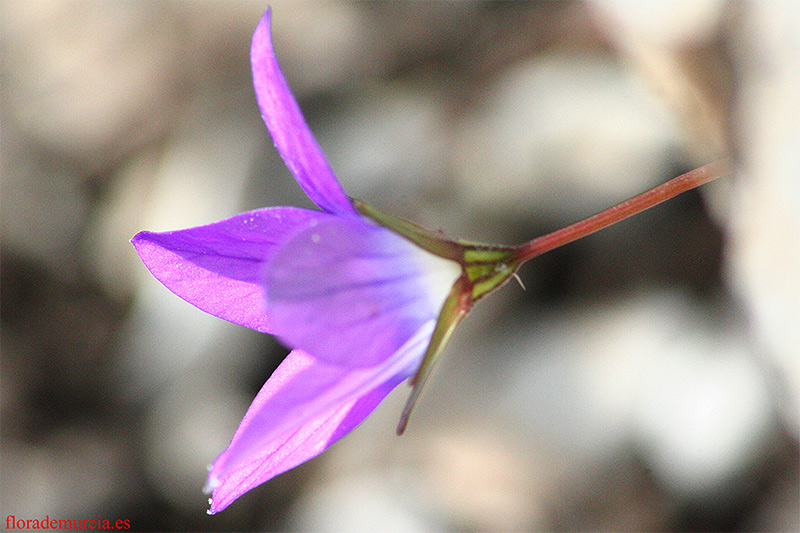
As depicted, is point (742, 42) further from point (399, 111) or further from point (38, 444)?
point (38, 444)

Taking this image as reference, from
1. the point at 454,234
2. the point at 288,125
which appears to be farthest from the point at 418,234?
the point at 454,234

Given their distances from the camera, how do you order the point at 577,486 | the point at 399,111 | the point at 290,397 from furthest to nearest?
1. the point at 399,111
2. the point at 577,486
3. the point at 290,397

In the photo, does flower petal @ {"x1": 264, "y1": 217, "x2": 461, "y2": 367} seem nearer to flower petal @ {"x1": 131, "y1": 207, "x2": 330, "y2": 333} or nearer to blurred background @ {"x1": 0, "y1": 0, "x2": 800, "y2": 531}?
flower petal @ {"x1": 131, "y1": 207, "x2": 330, "y2": 333}

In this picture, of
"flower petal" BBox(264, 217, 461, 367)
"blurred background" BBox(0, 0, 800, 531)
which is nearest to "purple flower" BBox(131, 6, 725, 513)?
"flower petal" BBox(264, 217, 461, 367)

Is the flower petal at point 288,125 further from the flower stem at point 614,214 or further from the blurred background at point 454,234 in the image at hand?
the blurred background at point 454,234

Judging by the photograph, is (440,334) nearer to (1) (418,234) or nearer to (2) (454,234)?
(1) (418,234)

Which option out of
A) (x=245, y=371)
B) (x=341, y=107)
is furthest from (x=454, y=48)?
(x=245, y=371)
